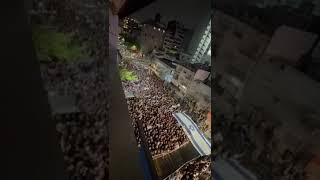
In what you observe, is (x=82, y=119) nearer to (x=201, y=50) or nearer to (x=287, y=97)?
(x=287, y=97)

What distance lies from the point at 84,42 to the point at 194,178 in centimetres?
453

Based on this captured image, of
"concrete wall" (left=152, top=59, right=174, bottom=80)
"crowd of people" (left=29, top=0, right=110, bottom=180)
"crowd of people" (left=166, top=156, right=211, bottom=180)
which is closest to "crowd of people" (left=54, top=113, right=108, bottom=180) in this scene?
"crowd of people" (left=29, top=0, right=110, bottom=180)

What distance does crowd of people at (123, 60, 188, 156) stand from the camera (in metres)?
5.89

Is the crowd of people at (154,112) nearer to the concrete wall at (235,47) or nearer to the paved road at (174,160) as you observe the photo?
the paved road at (174,160)

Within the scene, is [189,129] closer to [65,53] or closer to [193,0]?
[193,0]

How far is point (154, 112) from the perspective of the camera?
7.33 meters

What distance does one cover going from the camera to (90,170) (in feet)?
2.21

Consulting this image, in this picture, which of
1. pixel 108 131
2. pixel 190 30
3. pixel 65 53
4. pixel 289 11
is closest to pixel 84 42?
pixel 65 53

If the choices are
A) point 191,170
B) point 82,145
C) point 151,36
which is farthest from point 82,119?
point 151,36

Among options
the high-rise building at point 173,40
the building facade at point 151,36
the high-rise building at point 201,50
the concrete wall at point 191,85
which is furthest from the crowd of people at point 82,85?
the building facade at point 151,36

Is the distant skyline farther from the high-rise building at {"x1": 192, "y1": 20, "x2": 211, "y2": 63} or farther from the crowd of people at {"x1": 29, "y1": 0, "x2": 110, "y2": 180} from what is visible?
the crowd of people at {"x1": 29, "y1": 0, "x2": 110, "y2": 180}

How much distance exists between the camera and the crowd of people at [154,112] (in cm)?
589

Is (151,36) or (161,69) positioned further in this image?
(151,36)

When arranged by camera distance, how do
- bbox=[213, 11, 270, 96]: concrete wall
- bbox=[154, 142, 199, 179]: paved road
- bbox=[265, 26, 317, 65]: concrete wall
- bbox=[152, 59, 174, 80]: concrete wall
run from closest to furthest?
bbox=[265, 26, 317, 65]: concrete wall, bbox=[213, 11, 270, 96]: concrete wall, bbox=[154, 142, 199, 179]: paved road, bbox=[152, 59, 174, 80]: concrete wall
